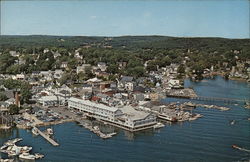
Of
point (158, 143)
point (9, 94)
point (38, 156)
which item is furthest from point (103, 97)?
point (38, 156)

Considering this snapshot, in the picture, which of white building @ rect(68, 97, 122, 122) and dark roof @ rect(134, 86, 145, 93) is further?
dark roof @ rect(134, 86, 145, 93)

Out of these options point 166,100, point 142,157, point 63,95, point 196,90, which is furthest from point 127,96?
point 142,157

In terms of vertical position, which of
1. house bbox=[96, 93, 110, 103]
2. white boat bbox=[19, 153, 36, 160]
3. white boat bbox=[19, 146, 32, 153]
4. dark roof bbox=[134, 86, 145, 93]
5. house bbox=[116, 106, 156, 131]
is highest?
dark roof bbox=[134, 86, 145, 93]

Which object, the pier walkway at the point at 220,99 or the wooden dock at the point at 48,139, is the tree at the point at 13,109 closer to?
the wooden dock at the point at 48,139

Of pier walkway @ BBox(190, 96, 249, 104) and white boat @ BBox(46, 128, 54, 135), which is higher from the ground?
pier walkway @ BBox(190, 96, 249, 104)

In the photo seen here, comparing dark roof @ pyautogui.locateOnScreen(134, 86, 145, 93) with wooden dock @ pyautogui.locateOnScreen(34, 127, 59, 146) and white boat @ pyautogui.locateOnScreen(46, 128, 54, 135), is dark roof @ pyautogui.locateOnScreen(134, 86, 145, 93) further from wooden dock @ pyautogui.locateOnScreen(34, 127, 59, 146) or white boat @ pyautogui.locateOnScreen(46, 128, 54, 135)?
wooden dock @ pyautogui.locateOnScreen(34, 127, 59, 146)

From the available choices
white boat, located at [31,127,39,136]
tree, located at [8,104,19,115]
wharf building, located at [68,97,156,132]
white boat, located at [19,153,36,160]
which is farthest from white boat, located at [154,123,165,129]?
tree, located at [8,104,19,115]

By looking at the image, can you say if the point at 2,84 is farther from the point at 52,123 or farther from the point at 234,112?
the point at 234,112

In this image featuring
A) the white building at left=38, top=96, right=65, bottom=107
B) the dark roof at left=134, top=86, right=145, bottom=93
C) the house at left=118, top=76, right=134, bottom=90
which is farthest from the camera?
the house at left=118, top=76, right=134, bottom=90
